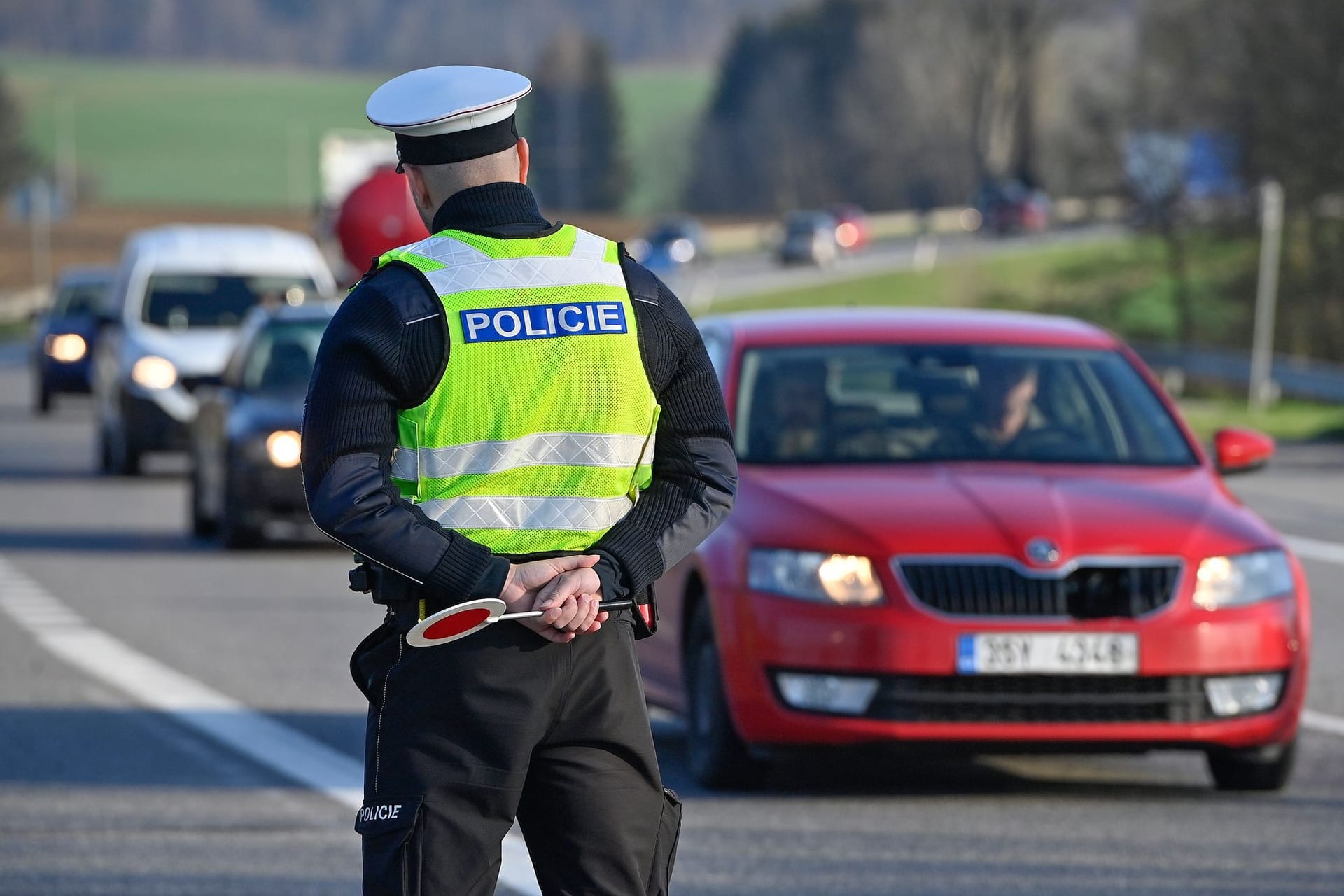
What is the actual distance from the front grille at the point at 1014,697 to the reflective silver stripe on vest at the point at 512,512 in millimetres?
3757

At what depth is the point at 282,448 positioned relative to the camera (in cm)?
1616

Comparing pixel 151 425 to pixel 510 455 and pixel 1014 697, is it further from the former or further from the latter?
pixel 510 455

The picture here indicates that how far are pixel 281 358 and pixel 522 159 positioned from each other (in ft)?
44.2

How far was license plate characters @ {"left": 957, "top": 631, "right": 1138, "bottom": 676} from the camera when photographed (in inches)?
→ 297

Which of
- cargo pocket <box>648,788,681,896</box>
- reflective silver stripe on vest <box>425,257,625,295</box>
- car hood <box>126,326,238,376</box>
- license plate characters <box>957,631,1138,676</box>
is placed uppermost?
reflective silver stripe on vest <box>425,257,625,295</box>

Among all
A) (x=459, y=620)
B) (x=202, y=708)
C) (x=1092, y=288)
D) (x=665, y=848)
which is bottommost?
(x=1092, y=288)

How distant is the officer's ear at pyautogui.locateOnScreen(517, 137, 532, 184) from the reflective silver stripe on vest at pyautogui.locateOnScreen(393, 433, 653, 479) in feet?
1.43

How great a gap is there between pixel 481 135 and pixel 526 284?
24 centimetres

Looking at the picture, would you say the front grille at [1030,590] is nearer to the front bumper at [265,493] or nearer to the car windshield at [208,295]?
the front bumper at [265,493]

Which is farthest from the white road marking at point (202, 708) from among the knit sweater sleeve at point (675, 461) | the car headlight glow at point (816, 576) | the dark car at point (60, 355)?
the dark car at point (60, 355)

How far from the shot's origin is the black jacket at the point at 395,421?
3838mm

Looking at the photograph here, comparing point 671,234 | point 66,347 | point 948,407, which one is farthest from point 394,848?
point 671,234

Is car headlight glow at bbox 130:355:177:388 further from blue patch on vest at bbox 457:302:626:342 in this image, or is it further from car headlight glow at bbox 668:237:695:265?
car headlight glow at bbox 668:237:695:265

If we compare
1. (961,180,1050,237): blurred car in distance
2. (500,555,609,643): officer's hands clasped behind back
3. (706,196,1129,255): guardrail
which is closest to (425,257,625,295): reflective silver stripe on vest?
(500,555,609,643): officer's hands clasped behind back
